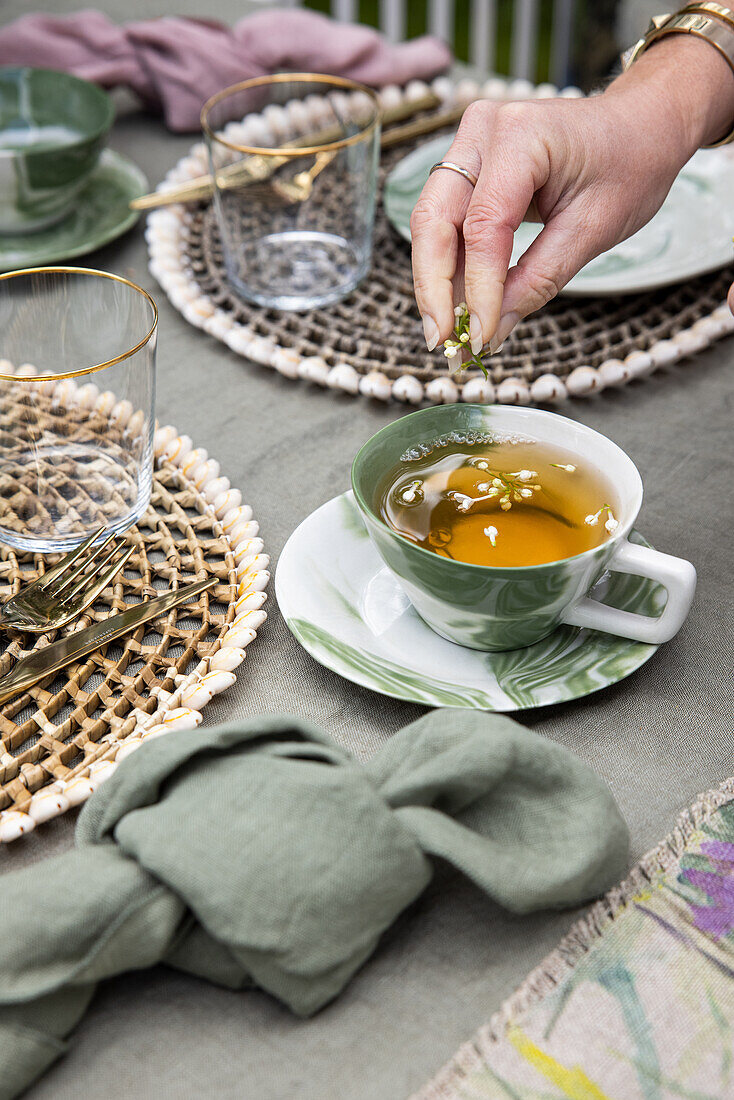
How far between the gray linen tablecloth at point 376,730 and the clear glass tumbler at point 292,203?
0.08 meters

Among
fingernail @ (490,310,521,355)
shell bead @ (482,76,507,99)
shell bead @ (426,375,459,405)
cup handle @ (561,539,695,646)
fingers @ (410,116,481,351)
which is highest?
fingers @ (410,116,481,351)

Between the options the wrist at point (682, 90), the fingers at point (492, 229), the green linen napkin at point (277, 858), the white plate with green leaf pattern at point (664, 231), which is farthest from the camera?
the white plate with green leaf pattern at point (664, 231)

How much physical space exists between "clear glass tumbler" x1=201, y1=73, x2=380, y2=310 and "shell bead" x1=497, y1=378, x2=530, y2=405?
0.17 metres

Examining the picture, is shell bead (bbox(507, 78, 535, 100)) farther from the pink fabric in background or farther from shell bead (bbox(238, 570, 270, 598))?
shell bead (bbox(238, 570, 270, 598))

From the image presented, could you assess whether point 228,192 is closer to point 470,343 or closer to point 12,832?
point 470,343

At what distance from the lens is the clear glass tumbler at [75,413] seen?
577mm

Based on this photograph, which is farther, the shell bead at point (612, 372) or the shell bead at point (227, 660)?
the shell bead at point (612, 372)

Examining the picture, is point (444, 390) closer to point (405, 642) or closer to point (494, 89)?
point (405, 642)

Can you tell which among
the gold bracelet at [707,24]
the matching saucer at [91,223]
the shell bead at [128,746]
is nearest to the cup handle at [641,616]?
the shell bead at [128,746]

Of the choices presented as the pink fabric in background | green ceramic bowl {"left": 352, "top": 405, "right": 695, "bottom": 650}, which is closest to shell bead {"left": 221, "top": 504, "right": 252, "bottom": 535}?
green ceramic bowl {"left": 352, "top": 405, "right": 695, "bottom": 650}

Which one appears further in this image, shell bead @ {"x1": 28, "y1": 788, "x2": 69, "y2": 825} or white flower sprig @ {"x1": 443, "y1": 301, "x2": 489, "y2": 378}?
white flower sprig @ {"x1": 443, "y1": 301, "x2": 489, "y2": 378}

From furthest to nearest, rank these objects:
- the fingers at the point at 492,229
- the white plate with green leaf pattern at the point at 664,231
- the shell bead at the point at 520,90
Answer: the shell bead at the point at 520,90 < the white plate with green leaf pattern at the point at 664,231 < the fingers at the point at 492,229

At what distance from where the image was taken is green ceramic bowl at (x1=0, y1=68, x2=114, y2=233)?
32.9 inches

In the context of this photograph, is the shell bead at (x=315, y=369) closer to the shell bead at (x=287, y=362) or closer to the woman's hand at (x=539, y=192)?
the shell bead at (x=287, y=362)
